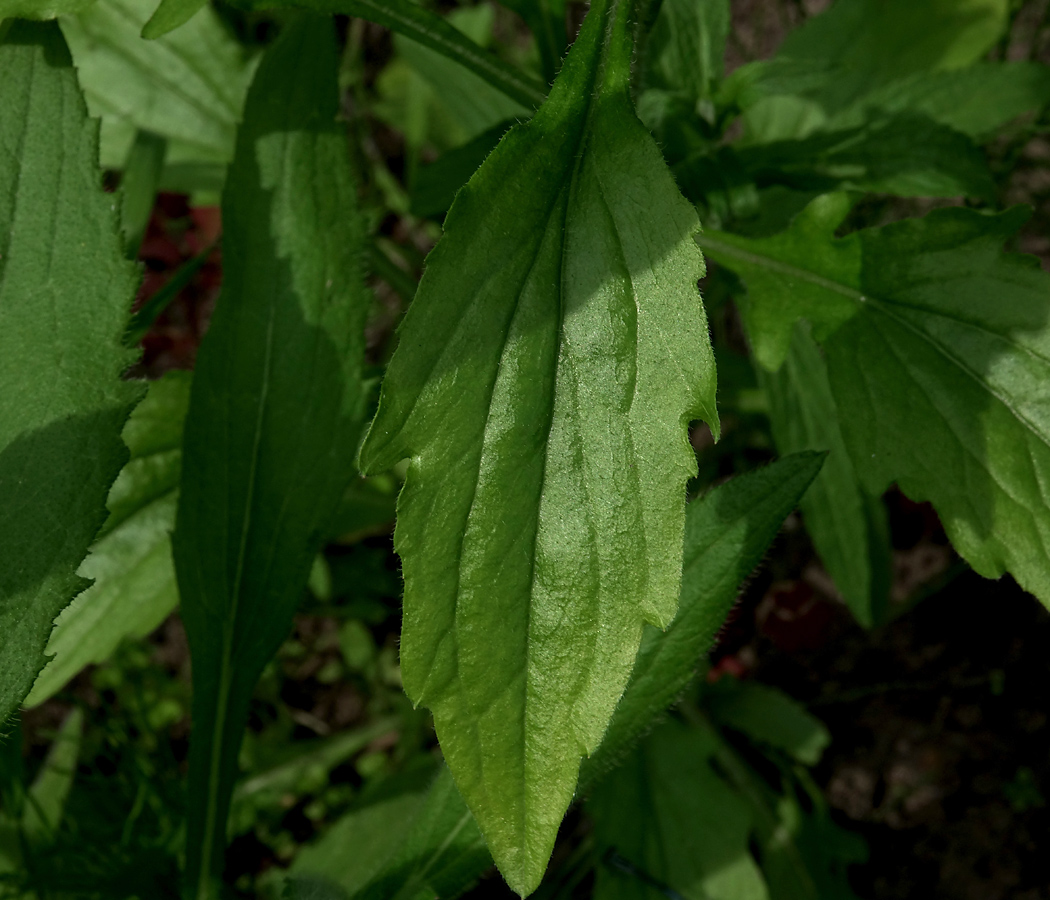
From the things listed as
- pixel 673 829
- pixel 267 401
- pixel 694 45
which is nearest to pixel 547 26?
pixel 694 45

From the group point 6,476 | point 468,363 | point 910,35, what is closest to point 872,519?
point 910,35

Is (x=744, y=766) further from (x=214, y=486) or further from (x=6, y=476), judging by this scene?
(x=6, y=476)

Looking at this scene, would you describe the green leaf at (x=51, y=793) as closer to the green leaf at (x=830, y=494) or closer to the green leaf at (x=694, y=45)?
the green leaf at (x=830, y=494)

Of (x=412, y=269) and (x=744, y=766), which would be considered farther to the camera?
(x=412, y=269)

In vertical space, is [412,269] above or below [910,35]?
below

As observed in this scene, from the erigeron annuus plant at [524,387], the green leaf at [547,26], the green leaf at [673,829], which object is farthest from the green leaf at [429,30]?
the green leaf at [673,829]

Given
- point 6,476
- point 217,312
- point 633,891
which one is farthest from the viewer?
point 633,891

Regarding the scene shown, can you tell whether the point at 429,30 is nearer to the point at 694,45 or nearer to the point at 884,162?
the point at 694,45
